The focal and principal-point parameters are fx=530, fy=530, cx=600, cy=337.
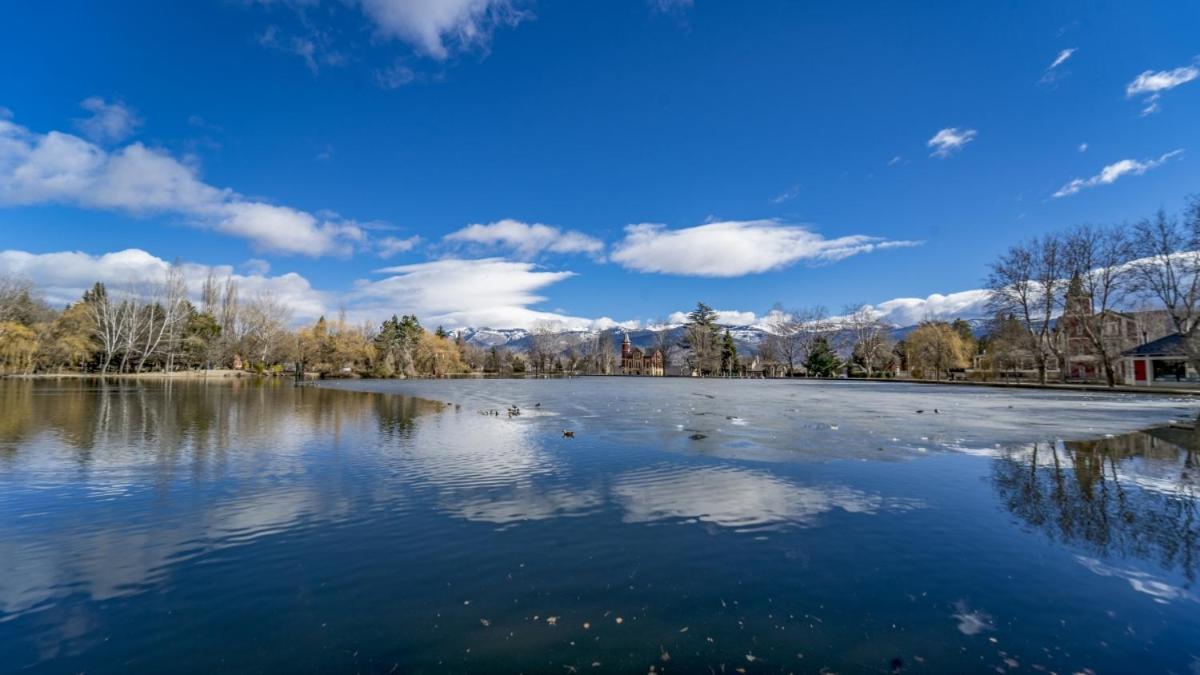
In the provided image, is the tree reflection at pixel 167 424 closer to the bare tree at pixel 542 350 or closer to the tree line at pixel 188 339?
the tree line at pixel 188 339

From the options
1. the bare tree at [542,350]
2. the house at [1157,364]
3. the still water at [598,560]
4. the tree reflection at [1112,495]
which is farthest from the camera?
the bare tree at [542,350]

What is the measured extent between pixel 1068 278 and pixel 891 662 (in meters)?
57.4

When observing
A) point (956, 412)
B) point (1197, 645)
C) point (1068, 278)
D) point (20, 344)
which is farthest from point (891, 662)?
point (20, 344)

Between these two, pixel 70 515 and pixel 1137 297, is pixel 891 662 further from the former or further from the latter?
pixel 1137 297

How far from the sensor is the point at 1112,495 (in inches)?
371

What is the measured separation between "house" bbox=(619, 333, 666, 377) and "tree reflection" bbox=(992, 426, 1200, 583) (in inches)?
4849

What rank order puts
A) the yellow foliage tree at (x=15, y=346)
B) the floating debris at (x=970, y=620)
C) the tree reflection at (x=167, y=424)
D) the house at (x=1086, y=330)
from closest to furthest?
the floating debris at (x=970, y=620) → the tree reflection at (x=167, y=424) → the house at (x=1086, y=330) → the yellow foliage tree at (x=15, y=346)

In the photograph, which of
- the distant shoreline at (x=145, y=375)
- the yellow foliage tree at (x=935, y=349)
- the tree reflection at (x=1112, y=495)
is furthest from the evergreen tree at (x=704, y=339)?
the tree reflection at (x=1112, y=495)

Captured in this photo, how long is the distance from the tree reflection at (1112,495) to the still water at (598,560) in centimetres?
7

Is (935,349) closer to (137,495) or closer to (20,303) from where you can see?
(137,495)

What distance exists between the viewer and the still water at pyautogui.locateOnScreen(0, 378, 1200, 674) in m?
4.42

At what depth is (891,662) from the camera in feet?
13.9

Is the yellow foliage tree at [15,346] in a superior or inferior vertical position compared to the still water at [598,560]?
superior

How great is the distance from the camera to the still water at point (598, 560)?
442cm
